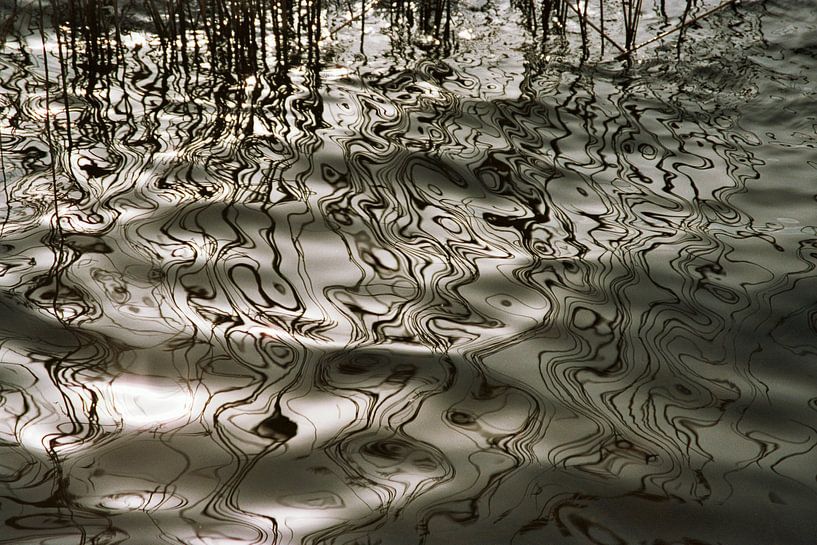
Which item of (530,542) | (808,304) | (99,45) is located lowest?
(530,542)

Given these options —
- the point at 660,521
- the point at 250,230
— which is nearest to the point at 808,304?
the point at 660,521

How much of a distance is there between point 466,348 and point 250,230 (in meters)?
0.79

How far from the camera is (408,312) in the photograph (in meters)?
1.81

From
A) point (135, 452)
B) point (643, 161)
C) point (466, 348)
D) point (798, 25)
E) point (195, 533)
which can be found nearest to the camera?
point (195, 533)

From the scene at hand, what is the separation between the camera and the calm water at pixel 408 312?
1.29 metres

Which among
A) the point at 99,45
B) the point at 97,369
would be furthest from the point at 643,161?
the point at 99,45

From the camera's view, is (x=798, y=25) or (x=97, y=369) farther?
(x=798, y=25)

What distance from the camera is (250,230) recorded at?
2.17 meters

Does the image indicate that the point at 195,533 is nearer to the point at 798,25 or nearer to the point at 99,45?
the point at 99,45

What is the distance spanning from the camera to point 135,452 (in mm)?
A: 1353

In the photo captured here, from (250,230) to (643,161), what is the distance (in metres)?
1.34

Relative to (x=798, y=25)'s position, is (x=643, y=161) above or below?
below

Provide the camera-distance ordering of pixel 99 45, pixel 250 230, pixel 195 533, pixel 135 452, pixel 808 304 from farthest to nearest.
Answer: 1. pixel 99 45
2. pixel 250 230
3. pixel 808 304
4. pixel 135 452
5. pixel 195 533

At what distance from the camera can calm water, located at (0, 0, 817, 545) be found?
129cm
